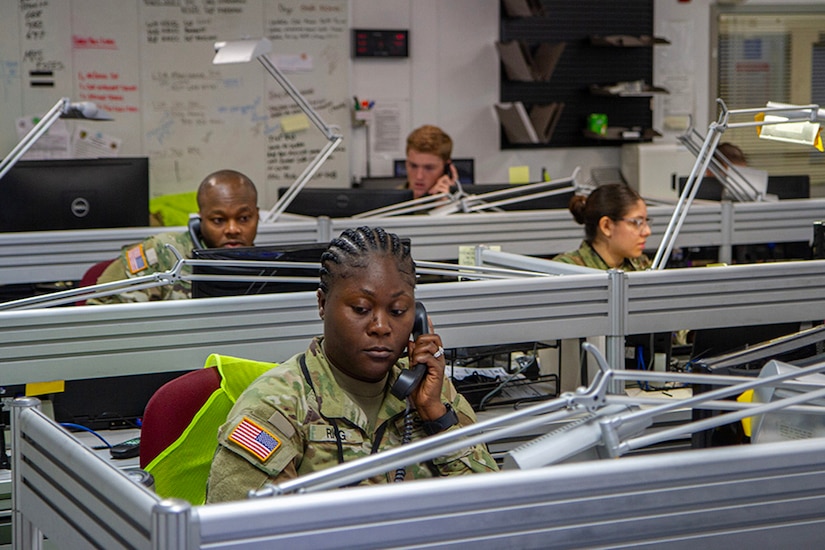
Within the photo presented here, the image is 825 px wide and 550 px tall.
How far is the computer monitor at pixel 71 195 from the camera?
3.88 m

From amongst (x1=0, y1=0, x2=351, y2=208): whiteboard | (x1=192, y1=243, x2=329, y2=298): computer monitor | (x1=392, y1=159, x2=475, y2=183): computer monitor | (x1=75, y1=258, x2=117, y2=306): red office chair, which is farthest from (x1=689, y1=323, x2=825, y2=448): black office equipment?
(x1=0, y1=0, x2=351, y2=208): whiteboard

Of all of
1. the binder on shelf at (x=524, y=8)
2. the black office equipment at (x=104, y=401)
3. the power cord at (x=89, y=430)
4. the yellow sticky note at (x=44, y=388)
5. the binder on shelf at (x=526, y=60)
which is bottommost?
the power cord at (x=89, y=430)

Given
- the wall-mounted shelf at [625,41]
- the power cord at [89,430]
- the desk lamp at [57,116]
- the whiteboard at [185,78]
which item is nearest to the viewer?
the power cord at [89,430]

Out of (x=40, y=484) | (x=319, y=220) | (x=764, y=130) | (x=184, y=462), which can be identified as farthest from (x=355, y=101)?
(x=40, y=484)

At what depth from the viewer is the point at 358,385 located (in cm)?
170

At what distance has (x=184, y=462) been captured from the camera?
1824 millimetres

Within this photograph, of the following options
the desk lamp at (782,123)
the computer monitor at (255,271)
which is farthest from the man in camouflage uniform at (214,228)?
the desk lamp at (782,123)

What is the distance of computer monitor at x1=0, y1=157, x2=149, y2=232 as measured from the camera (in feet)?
12.7

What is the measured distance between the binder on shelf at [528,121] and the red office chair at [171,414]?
4.79 m

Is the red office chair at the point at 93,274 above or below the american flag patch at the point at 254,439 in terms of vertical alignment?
above

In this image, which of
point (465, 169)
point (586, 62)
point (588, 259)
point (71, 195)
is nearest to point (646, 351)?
point (588, 259)

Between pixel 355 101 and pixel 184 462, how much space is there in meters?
4.66

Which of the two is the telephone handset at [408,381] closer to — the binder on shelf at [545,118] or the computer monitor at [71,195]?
the computer monitor at [71,195]

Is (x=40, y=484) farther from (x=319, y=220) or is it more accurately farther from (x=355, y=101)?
(x=355, y=101)
